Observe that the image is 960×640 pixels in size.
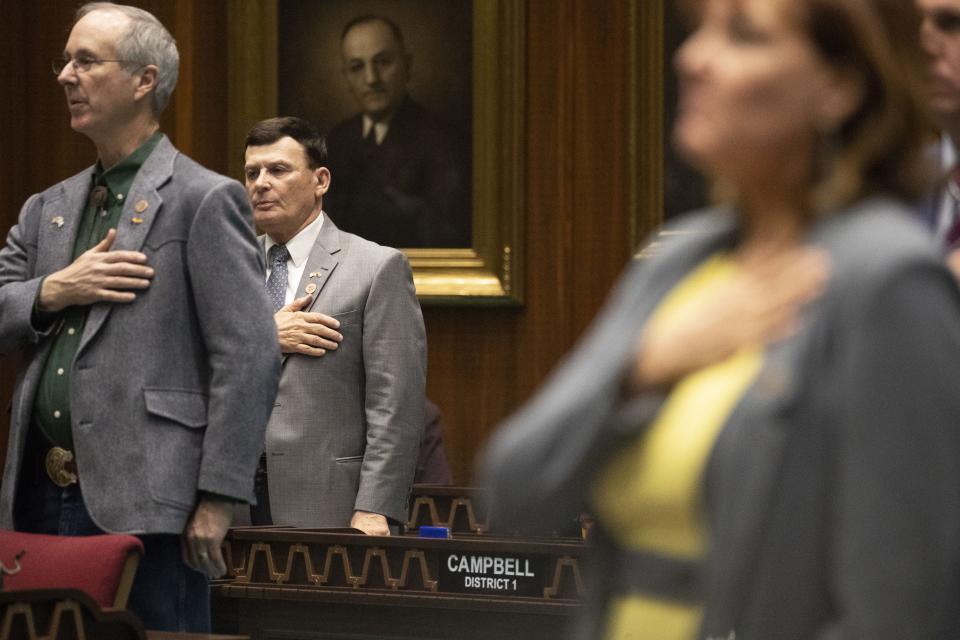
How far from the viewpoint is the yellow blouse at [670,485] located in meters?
1.53

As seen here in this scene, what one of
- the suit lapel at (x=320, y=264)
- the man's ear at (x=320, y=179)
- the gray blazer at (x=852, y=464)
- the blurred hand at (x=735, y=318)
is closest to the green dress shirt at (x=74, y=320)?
the suit lapel at (x=320, y=264)

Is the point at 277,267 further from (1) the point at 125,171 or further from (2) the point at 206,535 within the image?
(2) the point at 206,535

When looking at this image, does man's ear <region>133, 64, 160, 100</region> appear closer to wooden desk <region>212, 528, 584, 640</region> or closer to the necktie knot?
wooden desk <region>212, 528, 584, 640</region>

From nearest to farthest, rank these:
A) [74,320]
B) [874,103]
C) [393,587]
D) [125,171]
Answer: [874,103] < [74,320] < [125,171] < [393,587]

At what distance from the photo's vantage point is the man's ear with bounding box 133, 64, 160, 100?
397 cm

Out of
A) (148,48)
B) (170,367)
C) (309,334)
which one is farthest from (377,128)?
(170,367)

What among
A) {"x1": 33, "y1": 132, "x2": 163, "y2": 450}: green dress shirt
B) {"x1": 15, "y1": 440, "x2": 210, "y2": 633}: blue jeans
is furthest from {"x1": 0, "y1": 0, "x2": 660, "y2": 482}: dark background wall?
{"x1": 15, "y1": 440, "x2": 210, "y2": 633}: blue jeans

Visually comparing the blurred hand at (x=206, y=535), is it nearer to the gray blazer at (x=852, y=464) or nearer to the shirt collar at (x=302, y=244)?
the shirt collar at (x=302, y=244)

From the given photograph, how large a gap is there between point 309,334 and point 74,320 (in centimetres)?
166

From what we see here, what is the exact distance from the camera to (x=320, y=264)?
568cm

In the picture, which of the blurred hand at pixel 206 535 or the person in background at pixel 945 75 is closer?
the person in background at pixel 945 75

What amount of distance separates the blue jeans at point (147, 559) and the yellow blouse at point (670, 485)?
2.31 meters

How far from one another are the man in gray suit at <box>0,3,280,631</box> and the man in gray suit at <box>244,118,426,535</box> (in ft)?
4.98

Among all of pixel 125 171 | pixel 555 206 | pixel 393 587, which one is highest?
pixel 125 171
